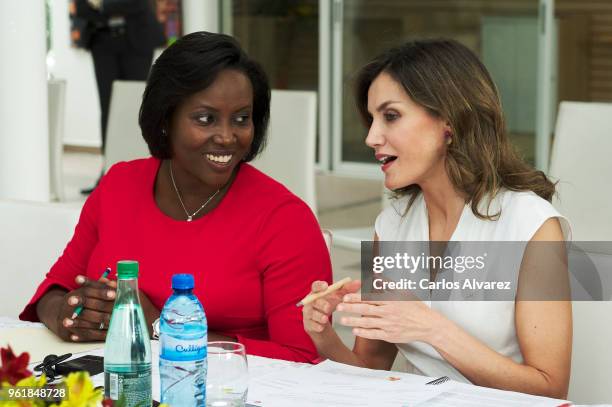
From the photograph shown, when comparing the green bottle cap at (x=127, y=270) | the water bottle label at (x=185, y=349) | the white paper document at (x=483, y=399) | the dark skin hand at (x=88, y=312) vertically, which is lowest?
the dark skin hand at (x=88, y=312)

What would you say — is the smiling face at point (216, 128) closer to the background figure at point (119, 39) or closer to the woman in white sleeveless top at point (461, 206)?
the woman in white sleeveless top at point (461, 206)

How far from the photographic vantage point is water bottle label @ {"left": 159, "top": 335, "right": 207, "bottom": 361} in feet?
4.89

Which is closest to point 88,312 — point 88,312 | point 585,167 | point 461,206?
point 88,312

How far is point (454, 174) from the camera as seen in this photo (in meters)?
2.05

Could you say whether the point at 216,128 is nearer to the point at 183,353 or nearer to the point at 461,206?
the point at 461,206

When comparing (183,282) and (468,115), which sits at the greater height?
(468,115)

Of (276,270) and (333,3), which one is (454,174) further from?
(333,3)

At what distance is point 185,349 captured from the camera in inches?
58.7

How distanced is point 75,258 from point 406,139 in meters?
0.87

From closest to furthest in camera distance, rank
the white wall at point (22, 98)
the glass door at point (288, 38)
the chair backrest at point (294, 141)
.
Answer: the chair backrest at point (294, 141)
the white wall at point (22, 98)
the glass door at point (288, 38)

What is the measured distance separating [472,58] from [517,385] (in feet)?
2.17

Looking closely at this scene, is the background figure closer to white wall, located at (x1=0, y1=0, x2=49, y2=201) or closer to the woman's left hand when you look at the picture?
white wall, located at (x1=0, y1=0, x2=49, y2=201)

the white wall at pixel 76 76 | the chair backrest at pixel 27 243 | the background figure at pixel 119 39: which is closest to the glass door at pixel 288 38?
the background figure at pixel 119 39

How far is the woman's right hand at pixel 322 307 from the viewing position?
185 centimetres
